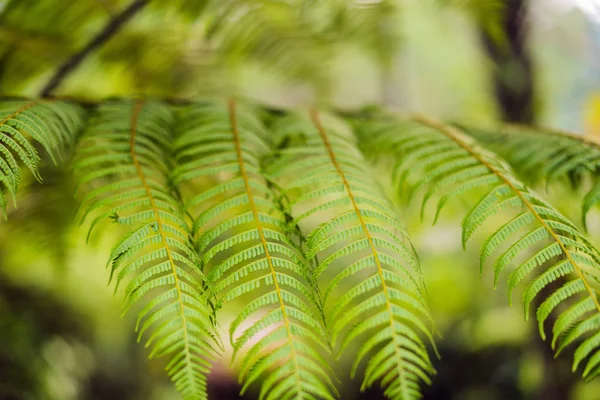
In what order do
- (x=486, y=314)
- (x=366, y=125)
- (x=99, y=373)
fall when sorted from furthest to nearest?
(x=486, y=314)
(x=99, y=373)
(x=366, y=125)

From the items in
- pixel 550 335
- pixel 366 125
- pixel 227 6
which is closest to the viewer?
pixel 366 125

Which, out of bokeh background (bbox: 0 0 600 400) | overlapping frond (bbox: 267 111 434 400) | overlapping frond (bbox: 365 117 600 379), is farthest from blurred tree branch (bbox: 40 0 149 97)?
overlapping frond (bbox: 365 117 600 379)

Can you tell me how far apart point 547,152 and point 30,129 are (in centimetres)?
84

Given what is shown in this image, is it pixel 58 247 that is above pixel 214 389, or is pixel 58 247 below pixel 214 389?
above

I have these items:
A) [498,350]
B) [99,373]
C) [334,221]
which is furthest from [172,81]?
[498,350]

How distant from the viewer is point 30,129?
2.02 ft

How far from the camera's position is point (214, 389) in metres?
2.43

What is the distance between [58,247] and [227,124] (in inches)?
25.0

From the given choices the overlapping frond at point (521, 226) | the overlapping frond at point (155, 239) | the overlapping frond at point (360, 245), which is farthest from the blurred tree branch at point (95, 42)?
the overlapping frond at point (521, 226)

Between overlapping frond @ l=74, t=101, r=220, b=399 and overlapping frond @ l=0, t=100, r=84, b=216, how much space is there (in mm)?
37

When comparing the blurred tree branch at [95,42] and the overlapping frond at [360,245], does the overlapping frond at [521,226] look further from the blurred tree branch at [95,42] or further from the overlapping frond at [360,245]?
the blurred tree branch at [95,42]

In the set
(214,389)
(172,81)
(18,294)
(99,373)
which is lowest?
(214,389)

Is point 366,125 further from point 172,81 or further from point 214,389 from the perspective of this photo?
point 214,389

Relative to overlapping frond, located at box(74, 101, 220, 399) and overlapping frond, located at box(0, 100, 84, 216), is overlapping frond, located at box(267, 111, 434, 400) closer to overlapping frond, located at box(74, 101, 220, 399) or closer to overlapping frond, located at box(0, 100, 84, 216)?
overlapping frond, located at box(74, 101, 220, 399)
